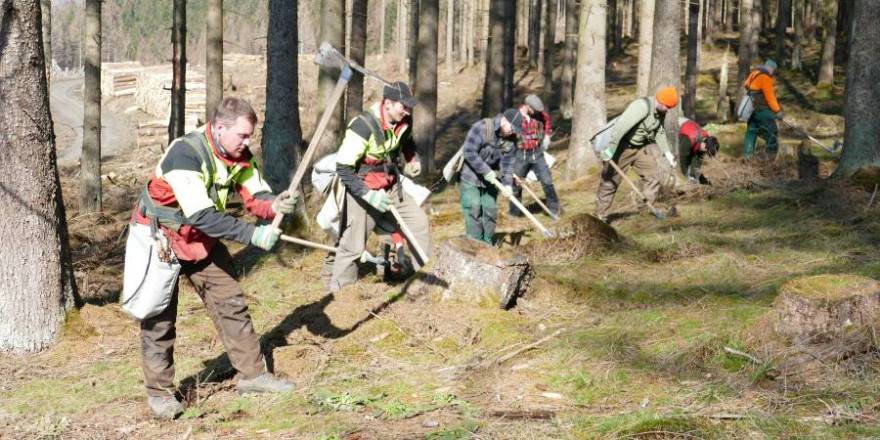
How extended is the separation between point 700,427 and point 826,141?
567 inches

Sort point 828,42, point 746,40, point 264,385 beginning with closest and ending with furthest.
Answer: point 264,385, point 746,40, point 828,42

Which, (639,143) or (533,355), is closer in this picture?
(533,355)

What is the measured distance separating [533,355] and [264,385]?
1.94 metres

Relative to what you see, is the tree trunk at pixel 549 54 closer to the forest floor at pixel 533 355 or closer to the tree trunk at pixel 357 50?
the tree trunk at pixel 357 50

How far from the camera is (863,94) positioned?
37.0 ft

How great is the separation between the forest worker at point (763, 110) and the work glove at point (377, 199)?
306 inches

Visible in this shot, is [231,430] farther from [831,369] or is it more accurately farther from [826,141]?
[826,141]

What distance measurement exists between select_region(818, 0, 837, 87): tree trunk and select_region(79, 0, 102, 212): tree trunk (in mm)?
18930

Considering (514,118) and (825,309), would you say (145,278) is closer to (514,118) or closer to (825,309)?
(825,309)

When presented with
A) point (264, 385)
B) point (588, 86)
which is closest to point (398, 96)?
point (264, 385)

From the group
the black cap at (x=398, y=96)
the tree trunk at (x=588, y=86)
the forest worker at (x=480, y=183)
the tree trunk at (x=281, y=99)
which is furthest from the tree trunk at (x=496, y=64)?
the black cap at (x=398, y=96)

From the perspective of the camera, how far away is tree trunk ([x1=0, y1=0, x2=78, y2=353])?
706 centimetres

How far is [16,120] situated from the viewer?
7.11 meters

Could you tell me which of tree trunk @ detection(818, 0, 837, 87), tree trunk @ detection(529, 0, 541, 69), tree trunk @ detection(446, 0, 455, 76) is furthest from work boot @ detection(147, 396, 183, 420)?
tree trunk @ detection(446, 0, 455, 76)
